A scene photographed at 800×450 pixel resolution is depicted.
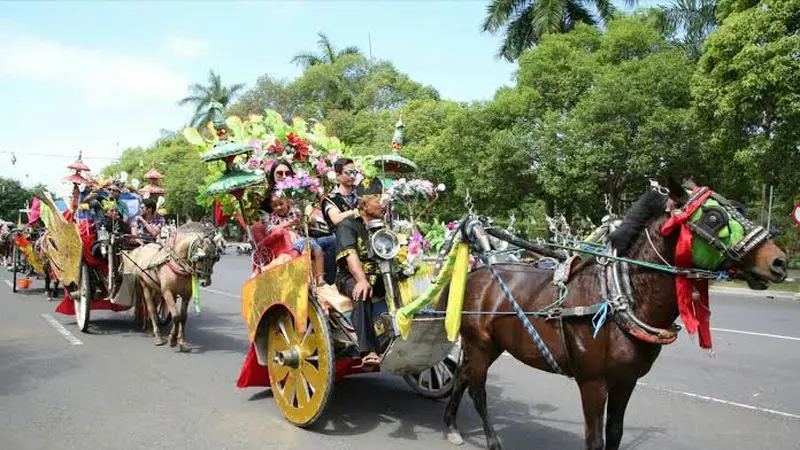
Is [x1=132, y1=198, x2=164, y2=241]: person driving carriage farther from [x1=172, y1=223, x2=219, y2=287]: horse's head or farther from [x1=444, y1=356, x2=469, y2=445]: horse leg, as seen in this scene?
[x1=444, y1=356, x2=469, y2=445]: horse leg

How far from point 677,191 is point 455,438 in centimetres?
268

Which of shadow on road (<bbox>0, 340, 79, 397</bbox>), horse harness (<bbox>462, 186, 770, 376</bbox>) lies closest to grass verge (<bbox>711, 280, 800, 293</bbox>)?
horse harness (<bbox>462, 186, 770, 376</bbox>)

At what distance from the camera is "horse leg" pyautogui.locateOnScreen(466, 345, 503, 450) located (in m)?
4.88

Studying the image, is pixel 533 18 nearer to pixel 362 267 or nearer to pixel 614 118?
pixel 614 118

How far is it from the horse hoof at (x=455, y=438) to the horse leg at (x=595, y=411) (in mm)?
1440

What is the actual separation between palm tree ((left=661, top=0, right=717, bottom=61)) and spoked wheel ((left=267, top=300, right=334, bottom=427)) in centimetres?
2136

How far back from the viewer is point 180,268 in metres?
8.62

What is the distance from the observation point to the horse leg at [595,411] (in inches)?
153

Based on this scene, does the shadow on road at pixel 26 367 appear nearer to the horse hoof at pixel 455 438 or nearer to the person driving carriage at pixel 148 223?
the person driving carriage at pixel 148 223

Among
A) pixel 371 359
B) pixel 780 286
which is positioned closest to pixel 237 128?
pixel 371 359

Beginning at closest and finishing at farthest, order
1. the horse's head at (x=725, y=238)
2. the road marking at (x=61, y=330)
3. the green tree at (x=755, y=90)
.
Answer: the horse's head at (x=725, y=238)
the road marking at (x=61, y=330)
the green tree at (x=755, y=90)

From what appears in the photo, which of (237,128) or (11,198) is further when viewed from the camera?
(11,198)

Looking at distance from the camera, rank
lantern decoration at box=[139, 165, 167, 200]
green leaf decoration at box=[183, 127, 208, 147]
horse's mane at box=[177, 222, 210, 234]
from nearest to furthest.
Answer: green leaf decoration at box=[183, 127, 208, 147] → horse's mane at box=[177, 222, 210, 234] → lantern decoration at box=[139, 165, 167, 200]

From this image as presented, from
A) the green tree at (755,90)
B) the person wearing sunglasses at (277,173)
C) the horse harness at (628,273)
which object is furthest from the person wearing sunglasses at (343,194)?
the green tree at (755,90)
